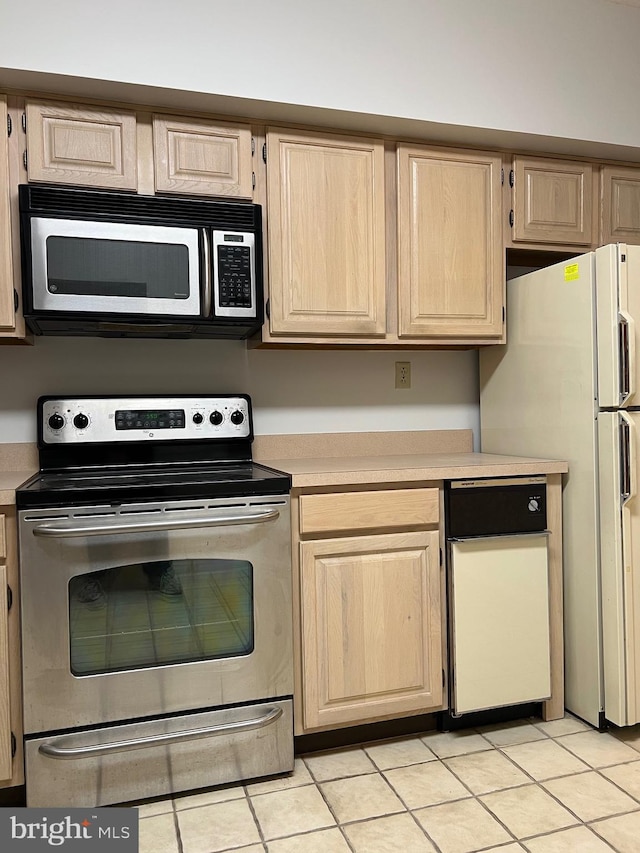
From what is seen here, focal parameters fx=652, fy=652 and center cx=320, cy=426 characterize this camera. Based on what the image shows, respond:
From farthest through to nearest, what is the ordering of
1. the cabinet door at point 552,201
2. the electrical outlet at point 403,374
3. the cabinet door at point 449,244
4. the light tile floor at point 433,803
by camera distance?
1. the electrical outlet at point 403,374
2. the cabinet door at point 552,201
3. the cabinet door at point 449,244
4. the light tile floor at point 433,803

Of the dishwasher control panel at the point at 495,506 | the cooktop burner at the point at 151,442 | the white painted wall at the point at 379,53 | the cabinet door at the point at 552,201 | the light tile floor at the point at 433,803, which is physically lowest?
the light tile floor at the point at 433,803

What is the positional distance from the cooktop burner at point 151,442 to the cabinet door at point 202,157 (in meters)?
0.72

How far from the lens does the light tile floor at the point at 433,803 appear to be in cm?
162

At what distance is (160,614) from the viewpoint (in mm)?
1835

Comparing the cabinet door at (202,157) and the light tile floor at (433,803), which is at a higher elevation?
the cabinet door at (202,157)

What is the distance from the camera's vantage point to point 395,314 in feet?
7.79

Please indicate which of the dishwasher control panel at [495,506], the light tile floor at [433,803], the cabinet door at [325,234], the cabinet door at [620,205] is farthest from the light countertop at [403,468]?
the cabinet door at [620,205]

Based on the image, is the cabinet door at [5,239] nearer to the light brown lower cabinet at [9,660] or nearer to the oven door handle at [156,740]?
the light brown lower cabinet at [9,660]

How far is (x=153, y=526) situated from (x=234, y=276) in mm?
842

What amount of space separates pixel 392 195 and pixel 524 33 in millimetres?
734

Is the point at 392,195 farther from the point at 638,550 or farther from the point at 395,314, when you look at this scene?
the point at 638,550

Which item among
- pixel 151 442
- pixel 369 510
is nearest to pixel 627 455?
Answer: pixel 369 510

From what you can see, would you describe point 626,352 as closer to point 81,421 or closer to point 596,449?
point 596,449

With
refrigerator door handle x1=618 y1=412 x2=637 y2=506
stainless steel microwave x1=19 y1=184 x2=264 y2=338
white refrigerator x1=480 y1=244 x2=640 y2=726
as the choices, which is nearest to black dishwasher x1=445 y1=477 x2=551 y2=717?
white refrigerator x1=480 y1=244 x2=640 y2=726
